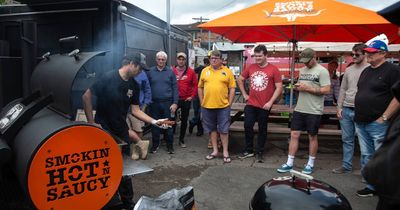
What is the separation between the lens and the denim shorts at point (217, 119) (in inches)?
226

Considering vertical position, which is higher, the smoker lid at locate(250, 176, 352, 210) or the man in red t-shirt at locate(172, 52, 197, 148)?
the man in red t-shirt at locate(172, 52, 197, 148)

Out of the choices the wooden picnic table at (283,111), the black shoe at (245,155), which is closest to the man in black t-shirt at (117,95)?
the black shoe at (245,155)

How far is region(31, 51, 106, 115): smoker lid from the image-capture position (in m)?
2.62

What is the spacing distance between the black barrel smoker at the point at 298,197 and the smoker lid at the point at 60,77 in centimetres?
153

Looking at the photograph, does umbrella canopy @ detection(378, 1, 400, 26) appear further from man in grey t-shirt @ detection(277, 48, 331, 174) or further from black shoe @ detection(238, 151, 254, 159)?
black shoe @ detection(238, 151, 254, 159)

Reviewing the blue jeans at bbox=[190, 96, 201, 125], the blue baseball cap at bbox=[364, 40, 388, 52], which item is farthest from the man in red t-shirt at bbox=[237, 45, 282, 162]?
the blue jeans at bbox=[190, 96, 201, 125]

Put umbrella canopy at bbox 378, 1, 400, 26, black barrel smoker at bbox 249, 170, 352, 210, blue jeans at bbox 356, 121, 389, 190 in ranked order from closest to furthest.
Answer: umbrella canopy at bbox 378, 1, 400, 26 < black barrel smoker at bbox 249, 170, 352, 210 < blue jeans at bbox 356, 121, 389, 190

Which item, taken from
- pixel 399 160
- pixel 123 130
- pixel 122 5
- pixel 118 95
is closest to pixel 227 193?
pixel 123 130

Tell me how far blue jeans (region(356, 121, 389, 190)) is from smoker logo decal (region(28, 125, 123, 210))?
123 inches

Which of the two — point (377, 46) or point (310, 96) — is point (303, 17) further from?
point (377, 46)

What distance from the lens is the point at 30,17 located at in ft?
16.1

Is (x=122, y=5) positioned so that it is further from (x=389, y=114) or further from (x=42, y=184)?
(x=389, y=114)

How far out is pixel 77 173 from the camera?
2.59 meters

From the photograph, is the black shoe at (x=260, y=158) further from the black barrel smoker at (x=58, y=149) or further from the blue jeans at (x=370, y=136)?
the black barrel smoker at (x=58, y=149)
